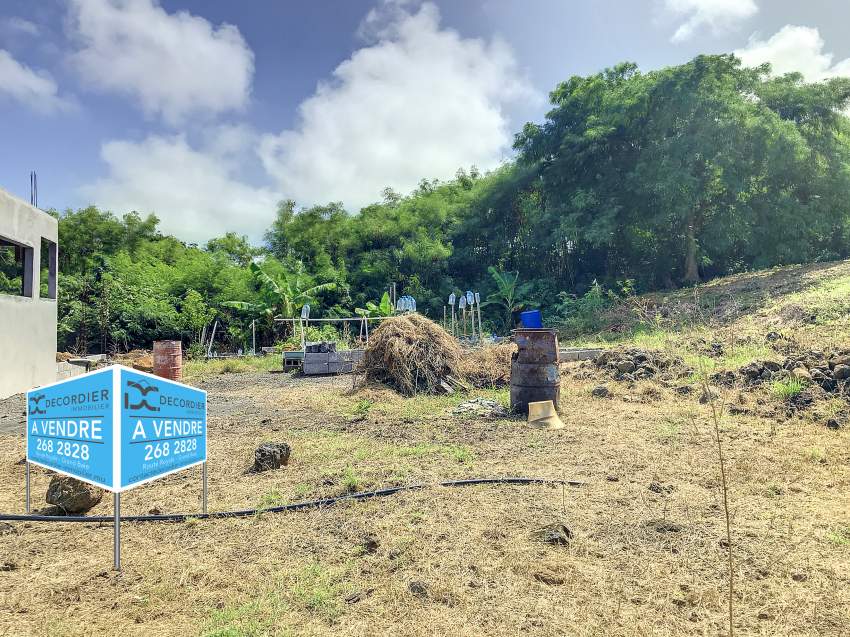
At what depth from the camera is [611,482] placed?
14.5 feet

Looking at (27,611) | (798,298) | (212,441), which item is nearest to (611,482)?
(27,611)

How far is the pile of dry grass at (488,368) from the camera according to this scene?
31.6ft

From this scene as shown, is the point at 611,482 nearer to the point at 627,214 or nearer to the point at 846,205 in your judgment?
the point at 627,214

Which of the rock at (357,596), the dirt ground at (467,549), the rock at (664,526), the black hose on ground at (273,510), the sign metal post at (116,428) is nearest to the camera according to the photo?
the dirt ground at (467,549)

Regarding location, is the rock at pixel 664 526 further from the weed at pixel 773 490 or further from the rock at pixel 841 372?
the rock at pixel 841 372

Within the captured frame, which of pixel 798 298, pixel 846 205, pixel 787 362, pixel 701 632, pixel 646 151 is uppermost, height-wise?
pixel 646 151

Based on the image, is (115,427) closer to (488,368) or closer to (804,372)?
(488,368)

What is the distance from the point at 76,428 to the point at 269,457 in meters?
1.95

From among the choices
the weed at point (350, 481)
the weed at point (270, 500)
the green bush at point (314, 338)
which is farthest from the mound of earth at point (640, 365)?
the green bush at point (314, 338)

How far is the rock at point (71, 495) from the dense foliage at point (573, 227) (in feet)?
47.3

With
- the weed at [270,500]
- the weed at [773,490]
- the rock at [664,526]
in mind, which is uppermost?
the weed at [270,500]

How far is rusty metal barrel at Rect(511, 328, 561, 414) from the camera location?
23.4 ft

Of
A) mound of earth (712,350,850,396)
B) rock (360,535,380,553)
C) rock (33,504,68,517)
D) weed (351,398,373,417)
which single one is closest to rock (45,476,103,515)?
rock (33,504,68,517)

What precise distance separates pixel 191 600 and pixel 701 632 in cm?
Answer: 250
